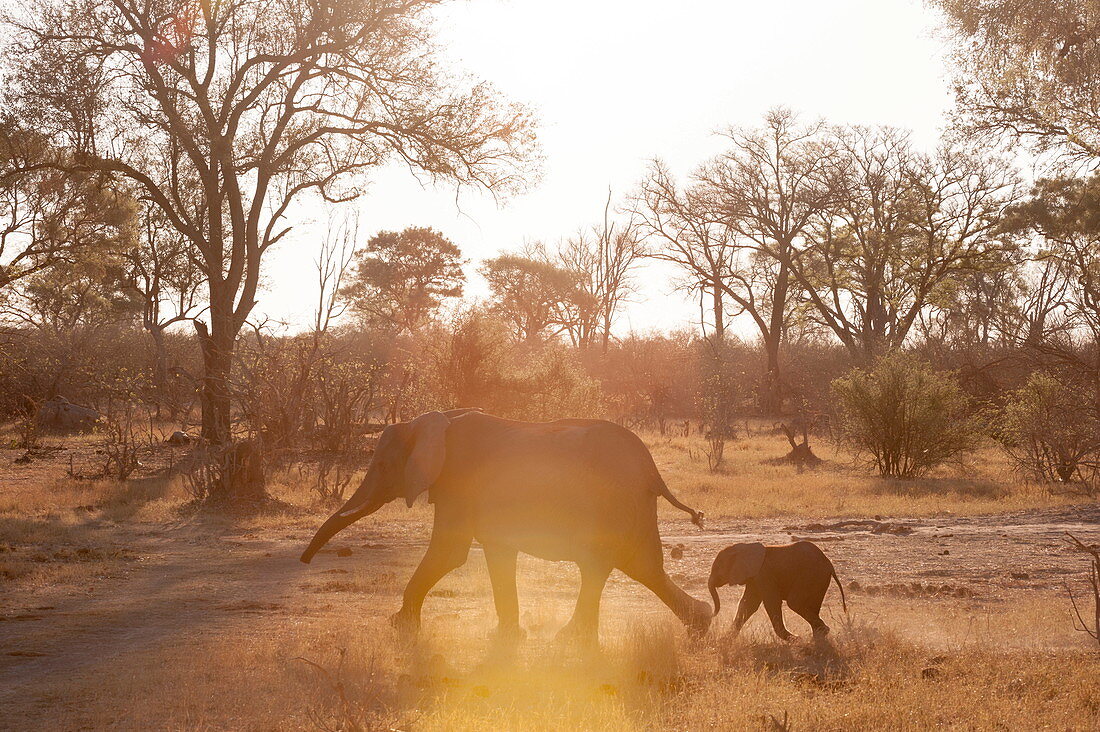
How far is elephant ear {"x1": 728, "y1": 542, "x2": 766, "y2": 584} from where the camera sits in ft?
25.3

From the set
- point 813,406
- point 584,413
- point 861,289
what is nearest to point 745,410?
point 813,406

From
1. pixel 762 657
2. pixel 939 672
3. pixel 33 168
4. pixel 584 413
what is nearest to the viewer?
pixel 939 672

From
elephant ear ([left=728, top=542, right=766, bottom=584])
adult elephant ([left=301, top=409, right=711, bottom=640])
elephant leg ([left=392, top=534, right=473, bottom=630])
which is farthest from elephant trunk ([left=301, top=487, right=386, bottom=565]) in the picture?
elephant ear ([left=728, top=542, right=766, bottom=584])

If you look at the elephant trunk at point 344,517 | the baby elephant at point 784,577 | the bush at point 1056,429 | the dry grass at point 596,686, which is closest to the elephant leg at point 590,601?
the dry grass at point 596,686

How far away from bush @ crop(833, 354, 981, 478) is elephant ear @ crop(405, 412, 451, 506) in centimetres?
1583

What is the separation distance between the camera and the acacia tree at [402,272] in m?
48.4

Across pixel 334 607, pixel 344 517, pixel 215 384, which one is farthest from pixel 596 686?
pixel 215 384

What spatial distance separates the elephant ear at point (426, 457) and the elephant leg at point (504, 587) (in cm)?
67

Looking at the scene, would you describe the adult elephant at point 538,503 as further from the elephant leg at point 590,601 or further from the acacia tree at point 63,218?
the acacia tree at point 63,218

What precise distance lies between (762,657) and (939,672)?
1.23m

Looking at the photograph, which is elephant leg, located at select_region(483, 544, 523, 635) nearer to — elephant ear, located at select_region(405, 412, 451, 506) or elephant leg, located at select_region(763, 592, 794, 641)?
elephant ear, located at select_region(405, 412, 451, 506)

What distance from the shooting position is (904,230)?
39125mm

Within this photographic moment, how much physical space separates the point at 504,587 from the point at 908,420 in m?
15.9

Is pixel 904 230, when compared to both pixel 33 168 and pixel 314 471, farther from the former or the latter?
pixel 33 168
